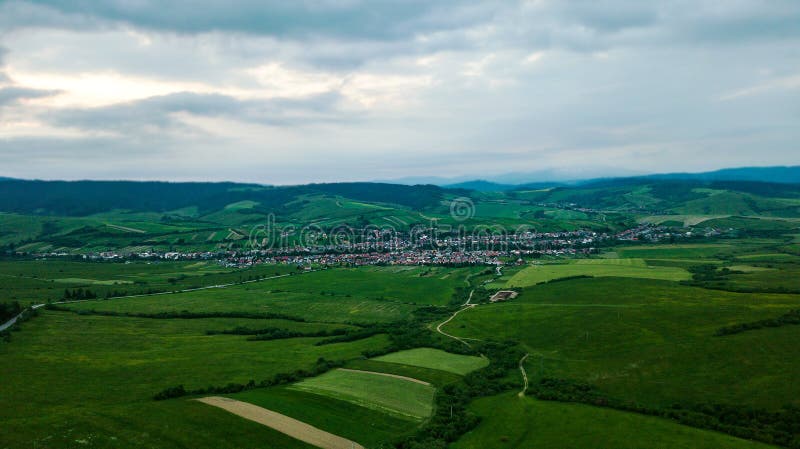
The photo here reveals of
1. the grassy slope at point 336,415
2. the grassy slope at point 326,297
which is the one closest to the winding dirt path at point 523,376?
the grassy slope at point 336,415

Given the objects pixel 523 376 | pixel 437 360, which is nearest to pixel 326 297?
pixel 437 360

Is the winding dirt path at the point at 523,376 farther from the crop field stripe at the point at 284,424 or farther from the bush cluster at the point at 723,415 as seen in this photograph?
the crop field stripe at the point at 284,424

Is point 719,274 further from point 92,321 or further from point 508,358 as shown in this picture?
point 92,321

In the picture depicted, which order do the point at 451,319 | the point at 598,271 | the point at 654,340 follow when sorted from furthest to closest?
the point at 598,271
the point at 451,319
the point at 654,340

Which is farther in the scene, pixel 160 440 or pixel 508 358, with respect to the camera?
pixel 508 358

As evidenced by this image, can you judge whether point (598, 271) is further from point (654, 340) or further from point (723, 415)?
point (723, 415)

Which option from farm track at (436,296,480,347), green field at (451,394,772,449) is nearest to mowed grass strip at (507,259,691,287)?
farm track at (436,296,480,347)

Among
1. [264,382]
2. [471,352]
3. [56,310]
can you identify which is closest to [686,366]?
[471,352]
